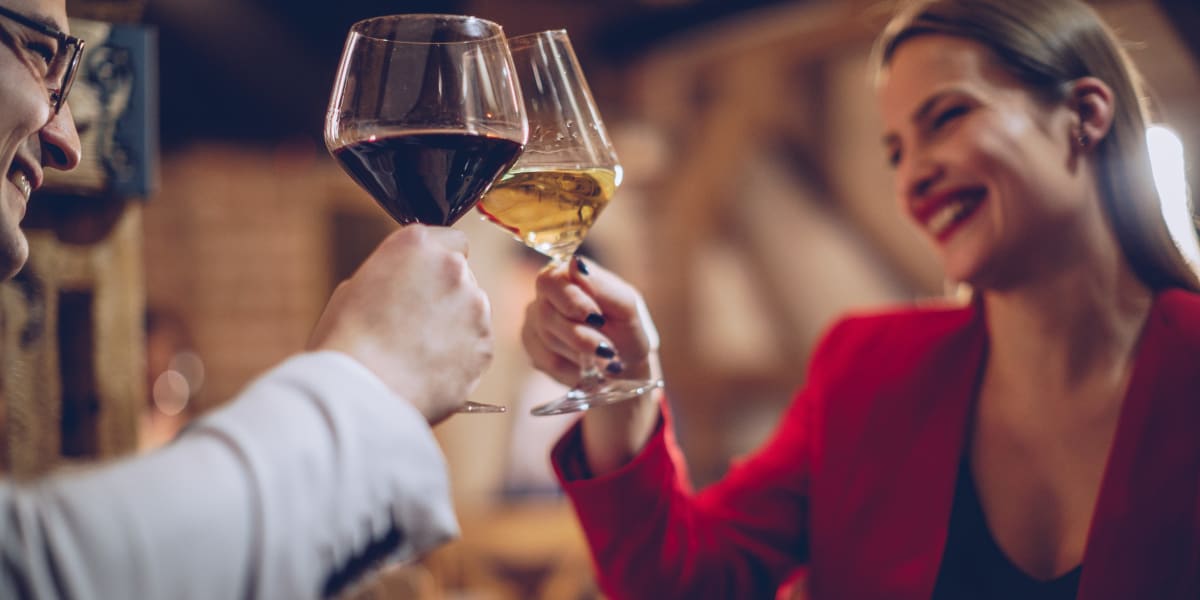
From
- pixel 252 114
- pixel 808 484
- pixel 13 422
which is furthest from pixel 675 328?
pixel 13 422

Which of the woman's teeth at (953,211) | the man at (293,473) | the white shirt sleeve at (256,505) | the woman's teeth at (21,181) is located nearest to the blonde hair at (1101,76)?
the woman's teeth at (953,211)

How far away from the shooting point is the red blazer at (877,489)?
1119 mm

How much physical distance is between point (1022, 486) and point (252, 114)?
5473 millimetres

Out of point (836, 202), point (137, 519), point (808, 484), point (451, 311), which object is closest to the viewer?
point (137, 519)

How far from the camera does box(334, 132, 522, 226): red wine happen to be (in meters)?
0.78

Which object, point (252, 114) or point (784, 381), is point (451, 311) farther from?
point (252, 114)

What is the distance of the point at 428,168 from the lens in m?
0.79

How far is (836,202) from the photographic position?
→ 568 cm

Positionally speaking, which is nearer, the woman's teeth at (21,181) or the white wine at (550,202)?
the woman's teeth at (21,181)

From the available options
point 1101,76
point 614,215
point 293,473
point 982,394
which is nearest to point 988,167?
point 1101,76

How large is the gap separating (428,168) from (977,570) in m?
0.93

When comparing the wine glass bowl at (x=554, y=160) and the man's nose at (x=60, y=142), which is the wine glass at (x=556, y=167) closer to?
the wine glass bowl at (x=554, y=160)

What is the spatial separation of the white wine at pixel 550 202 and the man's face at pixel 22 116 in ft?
1.32

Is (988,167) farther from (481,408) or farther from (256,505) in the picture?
(256,505)
